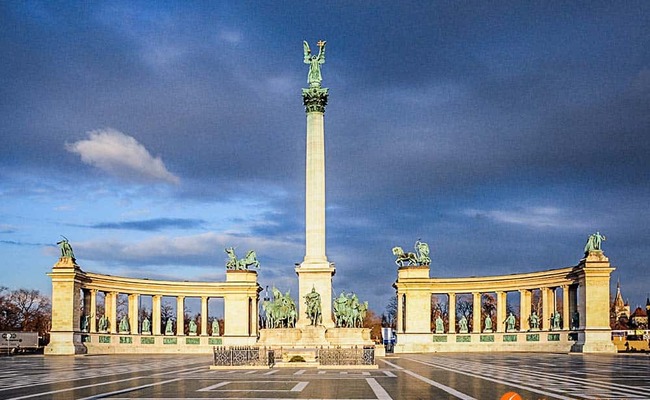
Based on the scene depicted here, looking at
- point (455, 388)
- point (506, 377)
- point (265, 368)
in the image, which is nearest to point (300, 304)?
point (265, 368)

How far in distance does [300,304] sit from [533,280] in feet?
104

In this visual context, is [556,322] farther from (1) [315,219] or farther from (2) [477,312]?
(1) [315,219]

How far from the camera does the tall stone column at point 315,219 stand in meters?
72.9

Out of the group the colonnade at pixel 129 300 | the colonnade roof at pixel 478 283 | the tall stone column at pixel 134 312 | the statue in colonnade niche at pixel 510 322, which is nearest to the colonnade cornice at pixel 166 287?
the colonnade at pixel 129 300

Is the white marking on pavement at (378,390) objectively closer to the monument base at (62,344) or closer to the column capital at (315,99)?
the column capital at (315,99)

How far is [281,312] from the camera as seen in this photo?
71500 millimetres

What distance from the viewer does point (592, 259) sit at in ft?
263

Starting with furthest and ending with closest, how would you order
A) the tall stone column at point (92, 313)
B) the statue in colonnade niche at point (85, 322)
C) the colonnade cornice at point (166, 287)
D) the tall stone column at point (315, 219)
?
the colonnade cornice at point (166, 287)
the tall stone column at point (92, 313)
the statue in colonnade niche at point (85, 322)
the tall stone column at point (315, 219)

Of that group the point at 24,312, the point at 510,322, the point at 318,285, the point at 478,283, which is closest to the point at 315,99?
the point at 318,285

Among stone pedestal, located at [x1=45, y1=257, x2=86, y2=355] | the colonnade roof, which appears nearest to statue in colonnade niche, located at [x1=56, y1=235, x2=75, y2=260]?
stone pedestal, located at [x1=45, y1=257, x2=86, y2=355]

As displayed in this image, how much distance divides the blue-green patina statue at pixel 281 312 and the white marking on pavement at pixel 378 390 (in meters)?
35.5

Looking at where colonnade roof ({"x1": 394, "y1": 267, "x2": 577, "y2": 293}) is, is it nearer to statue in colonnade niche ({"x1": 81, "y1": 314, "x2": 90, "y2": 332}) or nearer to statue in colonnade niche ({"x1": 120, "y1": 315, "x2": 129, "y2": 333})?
statue in colonnade niche ({"x1": 120, "y1": 315, "x2": 129, "y2": 333})

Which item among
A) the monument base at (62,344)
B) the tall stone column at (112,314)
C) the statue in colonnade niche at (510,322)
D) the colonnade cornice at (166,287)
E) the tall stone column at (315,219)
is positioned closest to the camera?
the tall stone column at (315,219)

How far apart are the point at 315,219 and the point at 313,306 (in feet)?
31.6
